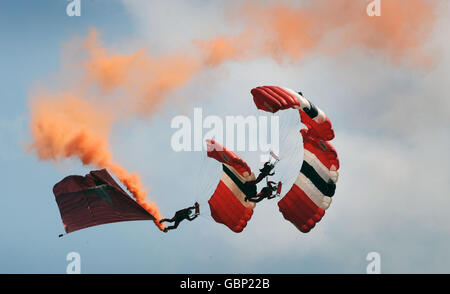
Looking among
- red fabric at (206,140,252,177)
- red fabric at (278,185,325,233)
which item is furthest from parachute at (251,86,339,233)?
red fabric at (206,140,252,177)

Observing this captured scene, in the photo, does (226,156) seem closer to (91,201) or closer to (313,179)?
(313,179)

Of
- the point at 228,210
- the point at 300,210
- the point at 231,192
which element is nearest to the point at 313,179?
the point at 300,210

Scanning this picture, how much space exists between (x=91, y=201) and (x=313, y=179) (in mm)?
12069

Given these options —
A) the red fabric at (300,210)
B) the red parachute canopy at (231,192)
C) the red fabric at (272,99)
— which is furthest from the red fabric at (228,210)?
the red fabric at (272,99)

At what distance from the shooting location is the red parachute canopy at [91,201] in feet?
283

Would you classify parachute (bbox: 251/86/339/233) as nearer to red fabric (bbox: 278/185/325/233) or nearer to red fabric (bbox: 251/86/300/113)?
red fabric (bbox: 278/185/325/233)

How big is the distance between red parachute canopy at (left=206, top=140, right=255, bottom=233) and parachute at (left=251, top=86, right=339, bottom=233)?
213 cm

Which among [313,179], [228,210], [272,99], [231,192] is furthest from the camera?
[231,192]

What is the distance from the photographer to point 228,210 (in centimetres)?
9169

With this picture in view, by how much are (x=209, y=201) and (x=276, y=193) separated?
5.10m

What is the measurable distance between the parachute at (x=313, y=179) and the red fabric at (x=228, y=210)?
2.07m

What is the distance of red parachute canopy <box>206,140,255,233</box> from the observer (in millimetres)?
89312
